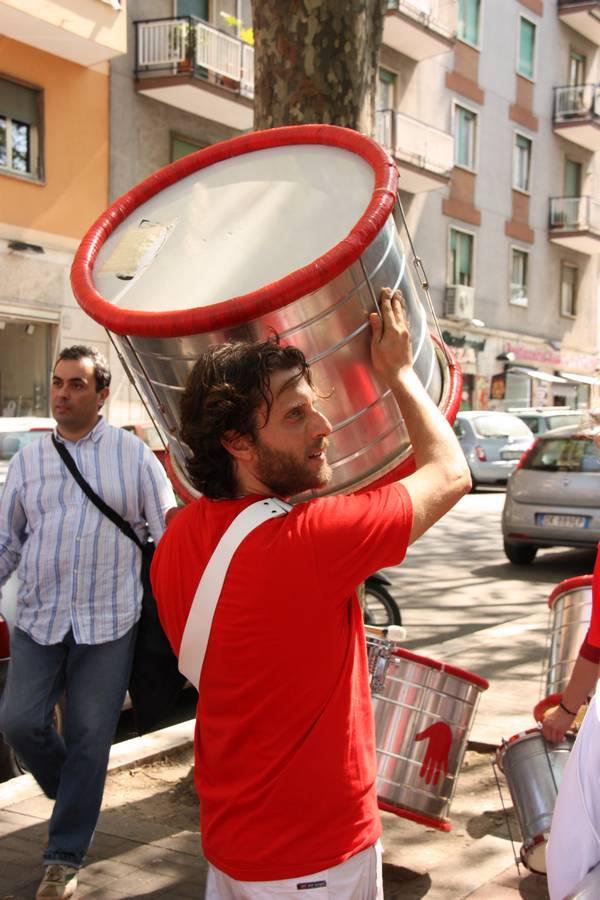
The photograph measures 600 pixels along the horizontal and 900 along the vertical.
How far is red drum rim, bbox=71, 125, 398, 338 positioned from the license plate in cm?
944

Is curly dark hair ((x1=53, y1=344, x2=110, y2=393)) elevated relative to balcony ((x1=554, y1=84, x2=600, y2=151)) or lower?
lower

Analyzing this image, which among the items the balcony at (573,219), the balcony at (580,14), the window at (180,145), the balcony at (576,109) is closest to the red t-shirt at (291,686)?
the window at (180,145)

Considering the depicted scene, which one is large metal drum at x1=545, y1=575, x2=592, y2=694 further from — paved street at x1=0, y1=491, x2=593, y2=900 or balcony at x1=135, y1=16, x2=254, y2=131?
balcony at x1=135, y1=16, x2=254, y2=131

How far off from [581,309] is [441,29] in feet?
41.8

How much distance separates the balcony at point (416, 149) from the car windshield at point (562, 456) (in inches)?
551

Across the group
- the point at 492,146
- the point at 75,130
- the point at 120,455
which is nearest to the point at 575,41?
the point at 492,146

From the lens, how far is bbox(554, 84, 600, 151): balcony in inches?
1318

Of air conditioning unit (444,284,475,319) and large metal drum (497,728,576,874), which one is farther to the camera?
air conditioning unit (444,284,475,319)

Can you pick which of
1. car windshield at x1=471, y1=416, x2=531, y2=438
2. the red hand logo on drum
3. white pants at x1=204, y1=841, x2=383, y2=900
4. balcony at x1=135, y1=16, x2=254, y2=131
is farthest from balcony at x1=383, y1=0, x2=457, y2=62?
white pants at x1=204, y1=841, x2=383, y2=900

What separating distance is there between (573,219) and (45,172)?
2047 cm

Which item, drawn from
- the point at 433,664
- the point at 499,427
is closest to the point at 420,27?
the point at 499,427

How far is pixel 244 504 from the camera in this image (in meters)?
2.10

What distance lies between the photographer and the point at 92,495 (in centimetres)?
382

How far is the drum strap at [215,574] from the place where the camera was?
6.70 ft
